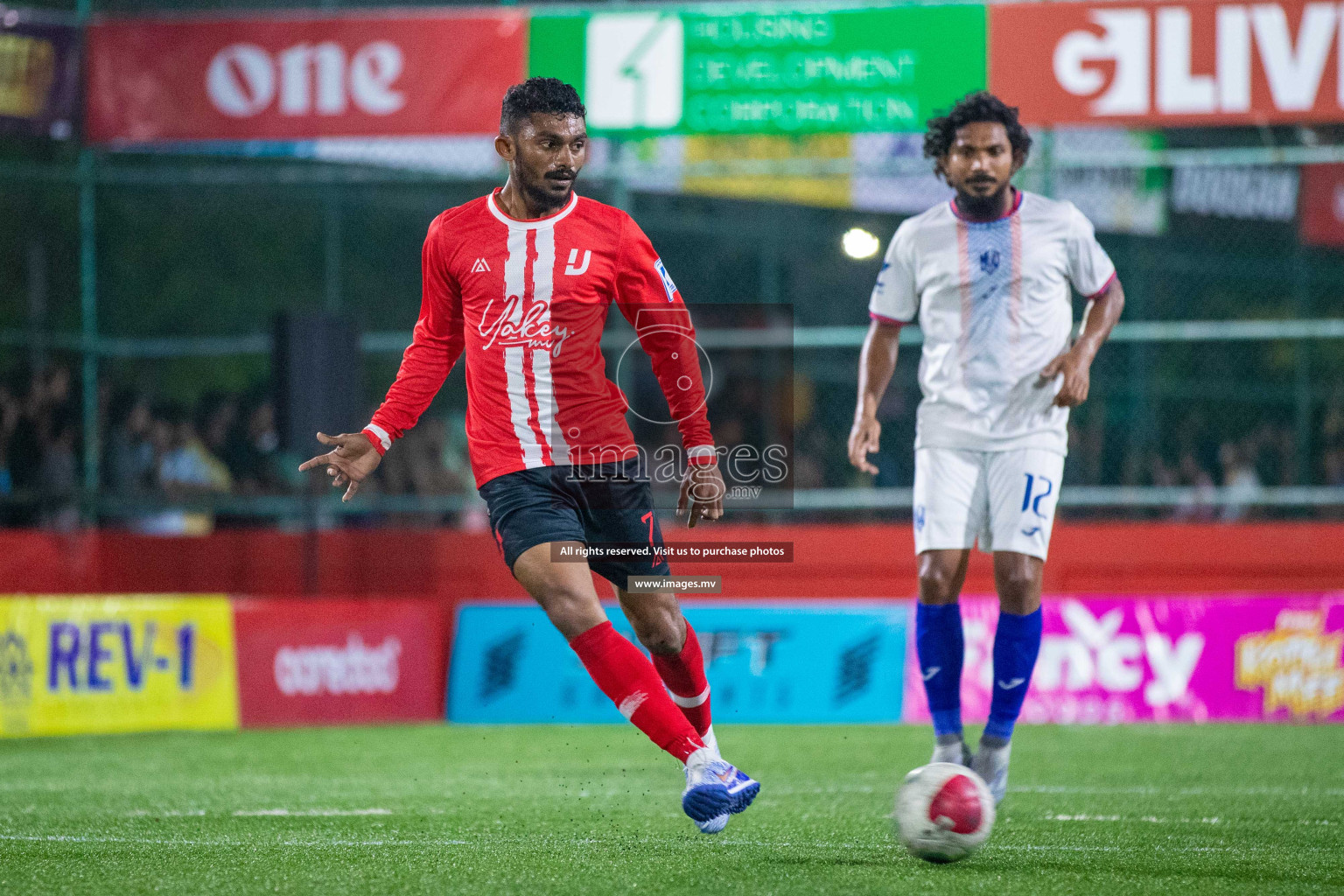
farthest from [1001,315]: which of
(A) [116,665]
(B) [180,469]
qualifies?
(B) [180,469]

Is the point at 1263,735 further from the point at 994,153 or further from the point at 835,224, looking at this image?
the point at 835,224

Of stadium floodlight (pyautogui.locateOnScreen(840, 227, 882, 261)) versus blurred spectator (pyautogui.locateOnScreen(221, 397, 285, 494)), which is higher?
stadium floodlight (pyautogui.locateOnScreen(840, 227, 882, 261))

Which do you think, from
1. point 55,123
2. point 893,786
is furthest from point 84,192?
point 893,786

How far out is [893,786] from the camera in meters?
6.77

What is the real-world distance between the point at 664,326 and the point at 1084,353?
4.94 feet

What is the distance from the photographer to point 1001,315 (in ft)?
18.5

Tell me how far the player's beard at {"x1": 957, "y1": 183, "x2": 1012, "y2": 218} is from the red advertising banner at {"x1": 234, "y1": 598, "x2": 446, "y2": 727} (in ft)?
20.4

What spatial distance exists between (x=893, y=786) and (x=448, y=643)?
5003 millimetres

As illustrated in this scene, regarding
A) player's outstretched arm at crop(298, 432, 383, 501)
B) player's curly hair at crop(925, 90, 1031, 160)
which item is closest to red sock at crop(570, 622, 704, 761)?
player's outstretched arm at crop(298, 432, 383, 501)

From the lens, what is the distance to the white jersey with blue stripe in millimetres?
5613

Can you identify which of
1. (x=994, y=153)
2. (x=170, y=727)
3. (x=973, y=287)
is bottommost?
(x=170, y=727)

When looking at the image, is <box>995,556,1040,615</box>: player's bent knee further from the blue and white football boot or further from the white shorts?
the blue and white football boot

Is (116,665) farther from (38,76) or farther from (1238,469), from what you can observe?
(1238,469)

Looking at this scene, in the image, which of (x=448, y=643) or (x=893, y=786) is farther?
(x=448, y=643)
